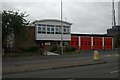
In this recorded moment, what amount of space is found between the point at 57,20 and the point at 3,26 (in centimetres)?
2048

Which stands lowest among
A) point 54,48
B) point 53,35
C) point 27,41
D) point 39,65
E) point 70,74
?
point 39,65

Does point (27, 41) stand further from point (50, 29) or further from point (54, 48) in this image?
point (50, 29)

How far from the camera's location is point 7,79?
14.5 m

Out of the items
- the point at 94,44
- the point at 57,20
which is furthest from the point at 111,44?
the point at 57,20

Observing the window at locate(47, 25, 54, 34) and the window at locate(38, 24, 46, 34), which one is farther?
the window at locate(47, 25, 54, 34)

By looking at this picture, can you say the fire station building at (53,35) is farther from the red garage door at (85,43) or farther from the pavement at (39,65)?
the pavement at (39,65)

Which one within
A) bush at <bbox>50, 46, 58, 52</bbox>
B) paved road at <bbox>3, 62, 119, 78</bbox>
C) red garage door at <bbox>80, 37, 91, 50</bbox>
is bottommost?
paved road at <bbox>3, 62, 119, 78</bbox>

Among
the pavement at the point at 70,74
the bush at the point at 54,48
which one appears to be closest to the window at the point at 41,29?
the bush at the point at 54,48

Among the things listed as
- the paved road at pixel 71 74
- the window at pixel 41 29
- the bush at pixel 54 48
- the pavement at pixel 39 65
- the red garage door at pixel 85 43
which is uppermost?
the window at pixel 41 29

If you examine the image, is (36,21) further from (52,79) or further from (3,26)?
(52,79)

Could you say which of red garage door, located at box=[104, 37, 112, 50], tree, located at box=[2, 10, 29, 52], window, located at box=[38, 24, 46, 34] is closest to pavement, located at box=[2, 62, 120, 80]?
tree, located at box=[2, 10, 29, 52]

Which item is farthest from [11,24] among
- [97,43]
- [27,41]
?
[97,43]

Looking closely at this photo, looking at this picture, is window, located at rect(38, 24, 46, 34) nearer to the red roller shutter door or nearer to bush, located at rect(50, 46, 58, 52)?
bush, located at rect(50, 46, 58, 52)

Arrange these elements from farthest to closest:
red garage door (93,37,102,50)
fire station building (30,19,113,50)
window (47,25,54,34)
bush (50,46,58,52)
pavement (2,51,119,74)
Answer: red garage door (93,37,102,50), window (47,25,54,34), fire station building (30,19,113,50), bush (50,46,58,52), pavement (2,51,119,74)
